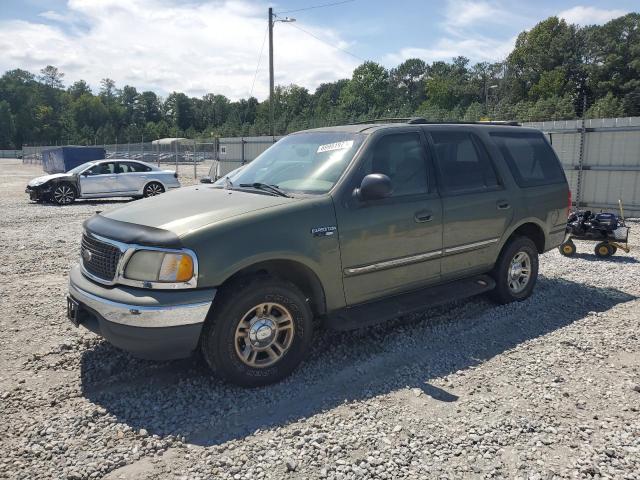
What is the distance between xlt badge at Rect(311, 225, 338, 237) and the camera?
3967mm

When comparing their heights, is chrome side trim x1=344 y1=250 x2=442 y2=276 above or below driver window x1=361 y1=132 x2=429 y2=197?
below

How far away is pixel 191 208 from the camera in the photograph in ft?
13.0

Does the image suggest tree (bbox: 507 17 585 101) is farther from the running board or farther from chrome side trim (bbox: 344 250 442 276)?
chrome side trim (bbox: 344 250 442 276)

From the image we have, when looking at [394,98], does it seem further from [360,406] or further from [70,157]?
[360,406]

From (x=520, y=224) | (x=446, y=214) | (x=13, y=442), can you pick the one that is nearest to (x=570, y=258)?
(x=520, y=224)

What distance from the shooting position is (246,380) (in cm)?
375

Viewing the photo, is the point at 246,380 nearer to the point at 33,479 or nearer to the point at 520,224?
the point at 33,479

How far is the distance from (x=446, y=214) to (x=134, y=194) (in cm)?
1478

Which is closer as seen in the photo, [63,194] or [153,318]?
[153,318]

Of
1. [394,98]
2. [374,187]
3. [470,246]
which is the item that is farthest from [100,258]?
[394,98]

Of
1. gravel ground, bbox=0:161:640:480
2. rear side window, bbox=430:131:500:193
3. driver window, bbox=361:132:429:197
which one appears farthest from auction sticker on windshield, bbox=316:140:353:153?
gravel ground, bbox=0:161:640:480

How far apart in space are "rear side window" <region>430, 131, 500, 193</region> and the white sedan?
14413 millimetres

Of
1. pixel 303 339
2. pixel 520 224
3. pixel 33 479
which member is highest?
pixel 520 224

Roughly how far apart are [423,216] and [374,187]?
0.80m
